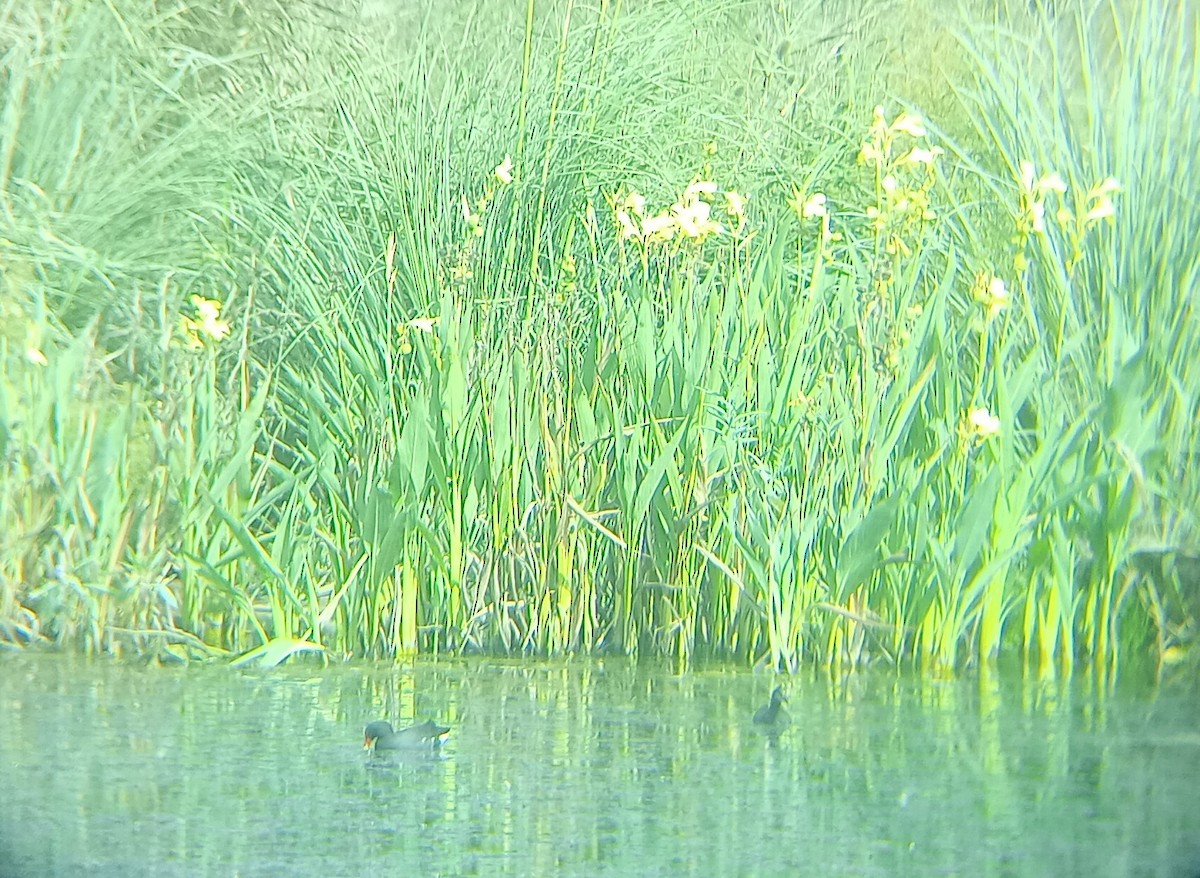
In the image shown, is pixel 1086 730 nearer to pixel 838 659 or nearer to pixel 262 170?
pixel 838 659

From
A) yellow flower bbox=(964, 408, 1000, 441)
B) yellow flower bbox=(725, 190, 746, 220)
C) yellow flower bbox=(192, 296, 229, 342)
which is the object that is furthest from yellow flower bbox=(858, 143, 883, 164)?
yellow flower bbox=(192, 296, 229, 342)

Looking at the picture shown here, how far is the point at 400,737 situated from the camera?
250cm

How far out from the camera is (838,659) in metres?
2.98

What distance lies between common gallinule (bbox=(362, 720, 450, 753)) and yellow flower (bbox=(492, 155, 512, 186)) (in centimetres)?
128

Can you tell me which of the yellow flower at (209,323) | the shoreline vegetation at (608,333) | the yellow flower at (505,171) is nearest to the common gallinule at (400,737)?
the shoreline vegetation at (608,333)

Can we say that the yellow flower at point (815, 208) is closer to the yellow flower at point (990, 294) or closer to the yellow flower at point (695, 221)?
the yellow flower at point (695, 221)

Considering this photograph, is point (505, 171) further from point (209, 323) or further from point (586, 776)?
point (586, 776)

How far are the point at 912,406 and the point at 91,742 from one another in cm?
161

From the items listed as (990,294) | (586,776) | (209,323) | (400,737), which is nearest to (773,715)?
(586,776)

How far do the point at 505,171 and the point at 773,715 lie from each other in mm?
1339

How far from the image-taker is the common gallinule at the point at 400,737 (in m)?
2.50

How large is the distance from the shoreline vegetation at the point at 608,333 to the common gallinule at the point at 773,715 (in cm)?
28

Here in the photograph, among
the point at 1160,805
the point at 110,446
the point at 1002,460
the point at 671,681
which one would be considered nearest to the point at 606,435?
the point at 671,681

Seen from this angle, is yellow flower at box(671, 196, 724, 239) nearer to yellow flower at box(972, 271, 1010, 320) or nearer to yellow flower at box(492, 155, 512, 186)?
yellow flower at box(492, 155, 512, 186)
